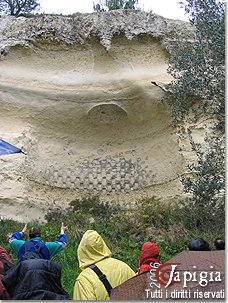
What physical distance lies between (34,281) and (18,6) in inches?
731

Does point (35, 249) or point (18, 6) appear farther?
point (18, 6)

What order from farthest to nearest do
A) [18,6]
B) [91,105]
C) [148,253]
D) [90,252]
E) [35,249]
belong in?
[18,6]
[91,105]
[35,249]
[148,253]
[90,252]

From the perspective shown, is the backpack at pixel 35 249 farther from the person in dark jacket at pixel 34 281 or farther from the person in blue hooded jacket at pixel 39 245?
the person in dark jacket at pixel 34 281

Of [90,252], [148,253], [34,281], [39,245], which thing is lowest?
[39,245]

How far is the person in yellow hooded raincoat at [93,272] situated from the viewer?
4.32 meters

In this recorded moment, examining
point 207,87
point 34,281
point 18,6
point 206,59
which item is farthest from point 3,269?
point 18,6

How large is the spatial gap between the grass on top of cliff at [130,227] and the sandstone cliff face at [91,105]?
1172mm

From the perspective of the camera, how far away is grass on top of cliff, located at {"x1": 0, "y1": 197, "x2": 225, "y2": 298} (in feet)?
30.8

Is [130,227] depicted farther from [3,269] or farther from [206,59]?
[3,269]

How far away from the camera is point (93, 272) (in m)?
4.43

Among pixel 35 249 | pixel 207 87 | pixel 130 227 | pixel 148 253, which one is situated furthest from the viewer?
pixel 130 227

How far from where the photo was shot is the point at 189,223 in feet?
34.4

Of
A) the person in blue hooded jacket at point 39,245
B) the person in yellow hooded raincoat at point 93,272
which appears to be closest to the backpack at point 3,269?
the person in blue hooded jacket at point 39,245

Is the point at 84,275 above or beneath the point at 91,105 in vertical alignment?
above
